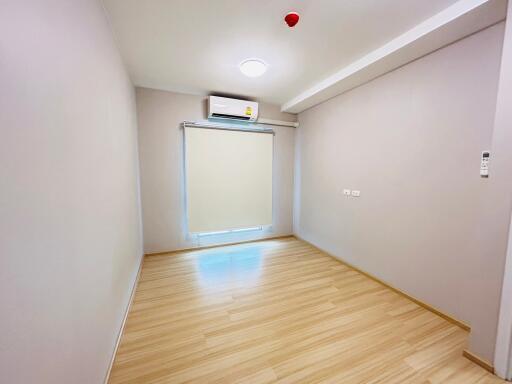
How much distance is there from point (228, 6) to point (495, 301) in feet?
9.31

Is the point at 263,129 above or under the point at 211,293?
above

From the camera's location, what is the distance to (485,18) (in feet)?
5.05

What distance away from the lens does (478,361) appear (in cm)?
147

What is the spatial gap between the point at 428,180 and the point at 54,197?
2769 mm

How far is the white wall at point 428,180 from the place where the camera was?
5.25 feet

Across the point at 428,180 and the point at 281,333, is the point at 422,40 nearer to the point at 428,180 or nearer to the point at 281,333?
the point at 428,180

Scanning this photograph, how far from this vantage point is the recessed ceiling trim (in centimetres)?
149

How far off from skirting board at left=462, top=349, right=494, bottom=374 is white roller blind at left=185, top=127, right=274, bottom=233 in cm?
291

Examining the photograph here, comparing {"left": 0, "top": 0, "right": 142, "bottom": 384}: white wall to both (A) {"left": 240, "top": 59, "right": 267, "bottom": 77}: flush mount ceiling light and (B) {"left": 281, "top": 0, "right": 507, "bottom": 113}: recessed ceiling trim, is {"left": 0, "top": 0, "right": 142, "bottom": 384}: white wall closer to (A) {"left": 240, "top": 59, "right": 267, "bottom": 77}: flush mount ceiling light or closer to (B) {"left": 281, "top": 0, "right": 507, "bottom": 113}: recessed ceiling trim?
(A) {"left": 240, "top": 59, "right": 267, "bottom": 77}: flush mount ceiling light

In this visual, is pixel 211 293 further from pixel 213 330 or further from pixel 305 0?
pixel 305 0

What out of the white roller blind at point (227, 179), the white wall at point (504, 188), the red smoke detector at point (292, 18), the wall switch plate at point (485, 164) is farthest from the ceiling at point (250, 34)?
the wall switch plate at point (485, 164)

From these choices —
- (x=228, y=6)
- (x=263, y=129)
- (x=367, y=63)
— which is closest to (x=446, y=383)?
(x=367, y=63)

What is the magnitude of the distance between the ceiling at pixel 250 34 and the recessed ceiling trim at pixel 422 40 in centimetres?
7

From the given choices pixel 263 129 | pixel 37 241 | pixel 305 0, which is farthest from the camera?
pixel 263 129
